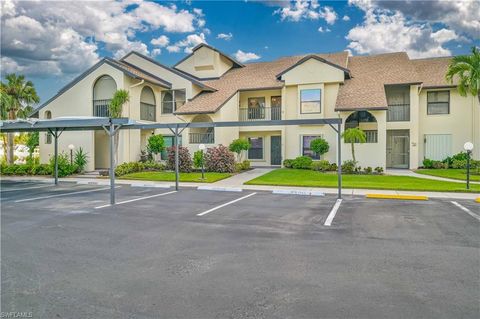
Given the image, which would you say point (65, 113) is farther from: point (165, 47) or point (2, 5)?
point (165, 47)

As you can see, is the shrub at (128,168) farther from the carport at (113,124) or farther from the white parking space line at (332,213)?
the white parking space line at (332,213)

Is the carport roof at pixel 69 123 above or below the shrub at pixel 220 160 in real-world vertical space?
above

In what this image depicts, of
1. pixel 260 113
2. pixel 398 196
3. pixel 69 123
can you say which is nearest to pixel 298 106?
pixel 260 113

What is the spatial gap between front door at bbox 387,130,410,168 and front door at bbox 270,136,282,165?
27.1 ft

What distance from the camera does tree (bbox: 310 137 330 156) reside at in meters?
22.4

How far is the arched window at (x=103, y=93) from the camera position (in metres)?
23.7

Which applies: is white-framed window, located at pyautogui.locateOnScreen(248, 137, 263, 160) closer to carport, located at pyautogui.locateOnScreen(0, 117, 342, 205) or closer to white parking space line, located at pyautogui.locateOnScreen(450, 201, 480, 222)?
carport, located at pyautogui.locateOnScreen(0, 117, 342, 205)

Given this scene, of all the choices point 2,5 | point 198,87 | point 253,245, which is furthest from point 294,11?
point 253,245

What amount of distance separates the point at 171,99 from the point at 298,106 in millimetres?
10191

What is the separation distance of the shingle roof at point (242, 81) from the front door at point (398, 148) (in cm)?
658

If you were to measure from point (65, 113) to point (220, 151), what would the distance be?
39.7ft

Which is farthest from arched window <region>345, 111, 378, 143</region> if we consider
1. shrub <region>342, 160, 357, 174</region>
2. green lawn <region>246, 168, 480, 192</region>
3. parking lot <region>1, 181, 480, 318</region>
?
parking lot <region>1, 181, 480, 318</region>

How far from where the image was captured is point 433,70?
2542 centimetres

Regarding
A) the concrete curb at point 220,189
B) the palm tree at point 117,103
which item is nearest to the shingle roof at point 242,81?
the palm tree at point 117,103
